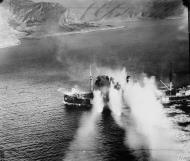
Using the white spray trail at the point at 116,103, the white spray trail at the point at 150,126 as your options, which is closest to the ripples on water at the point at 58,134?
the white spray trail at the point at 116,103

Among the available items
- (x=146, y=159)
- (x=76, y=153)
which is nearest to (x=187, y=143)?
(x=146, y=159)

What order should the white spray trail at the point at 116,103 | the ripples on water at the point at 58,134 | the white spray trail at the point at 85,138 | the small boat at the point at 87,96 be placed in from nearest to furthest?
the ripples on water at the point at 58,134 → the white spray trail at the point at 85,138 → the white spray trail at the point at 116,103 → the small boat at the point at 87,96

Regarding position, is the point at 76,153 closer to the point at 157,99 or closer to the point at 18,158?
the point at 18,158

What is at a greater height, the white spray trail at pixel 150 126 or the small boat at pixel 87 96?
the small boat at pixel 87 96

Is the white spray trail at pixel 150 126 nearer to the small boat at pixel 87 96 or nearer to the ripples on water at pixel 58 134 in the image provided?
the ripples on water at pixel 58 134

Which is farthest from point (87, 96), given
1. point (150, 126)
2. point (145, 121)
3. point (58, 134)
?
point (150, 126)

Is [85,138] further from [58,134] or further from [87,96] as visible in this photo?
[87,96]
